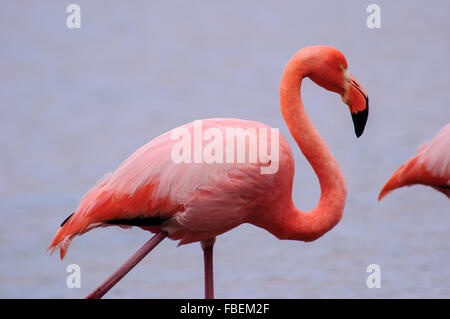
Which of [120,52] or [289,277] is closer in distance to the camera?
[289,277]

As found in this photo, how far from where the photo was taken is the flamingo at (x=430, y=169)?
12.4 feet

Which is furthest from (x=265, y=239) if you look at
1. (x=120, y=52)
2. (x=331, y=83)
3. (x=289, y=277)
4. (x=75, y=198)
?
(x=120, y=52)

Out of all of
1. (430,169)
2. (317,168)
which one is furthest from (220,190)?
(430,169)

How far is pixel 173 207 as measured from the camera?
315cm

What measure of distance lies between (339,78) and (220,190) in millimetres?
691

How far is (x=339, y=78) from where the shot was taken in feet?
11.1

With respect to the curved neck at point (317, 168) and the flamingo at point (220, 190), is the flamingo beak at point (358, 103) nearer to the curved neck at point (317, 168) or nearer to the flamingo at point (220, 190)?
the flamingo at point (220, 190)

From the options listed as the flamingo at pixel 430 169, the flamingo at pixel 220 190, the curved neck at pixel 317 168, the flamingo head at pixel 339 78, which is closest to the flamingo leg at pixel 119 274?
the flamingo at pixel 220 190

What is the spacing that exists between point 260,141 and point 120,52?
6.82m

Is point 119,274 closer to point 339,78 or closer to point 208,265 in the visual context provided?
point 208,265

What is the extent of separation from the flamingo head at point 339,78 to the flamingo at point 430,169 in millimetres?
535

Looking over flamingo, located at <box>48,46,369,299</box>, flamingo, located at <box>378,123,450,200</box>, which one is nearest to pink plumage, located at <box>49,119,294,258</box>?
flamingo, located at <box>48,46,369,299</box>
